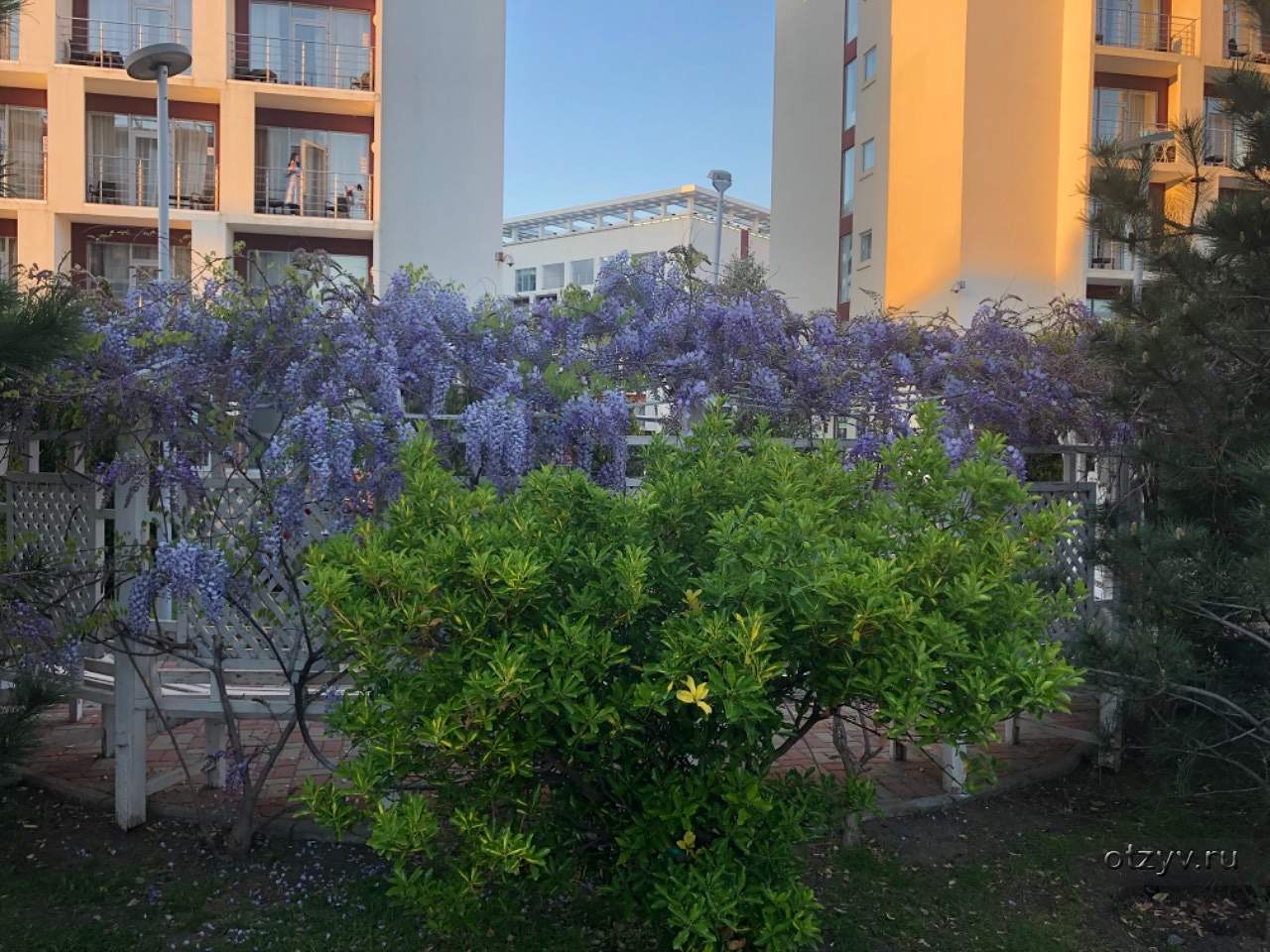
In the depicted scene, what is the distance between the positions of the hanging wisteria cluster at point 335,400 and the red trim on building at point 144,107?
1771 centimetres

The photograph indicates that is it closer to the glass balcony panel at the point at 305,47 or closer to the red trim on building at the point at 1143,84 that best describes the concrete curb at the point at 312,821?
the glass balcony panel at the point at 305,47

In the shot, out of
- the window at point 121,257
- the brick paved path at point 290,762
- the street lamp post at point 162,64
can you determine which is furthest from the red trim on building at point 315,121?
the brick paved path at point 290,762

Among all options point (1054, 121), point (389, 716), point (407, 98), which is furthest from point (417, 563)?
point (1054, 121)

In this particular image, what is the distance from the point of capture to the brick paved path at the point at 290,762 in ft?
16.4

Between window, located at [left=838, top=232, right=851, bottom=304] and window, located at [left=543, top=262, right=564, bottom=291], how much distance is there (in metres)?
23.4

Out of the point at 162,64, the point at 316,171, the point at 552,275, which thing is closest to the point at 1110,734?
the point at 162,64

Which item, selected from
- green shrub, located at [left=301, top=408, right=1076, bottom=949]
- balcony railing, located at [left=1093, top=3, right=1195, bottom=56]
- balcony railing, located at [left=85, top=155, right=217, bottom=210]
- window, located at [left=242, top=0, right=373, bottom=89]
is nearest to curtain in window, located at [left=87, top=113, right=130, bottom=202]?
balcony railing, located at [left=85, top=155, right=217, bottom=210]

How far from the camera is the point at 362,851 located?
443 centimetres

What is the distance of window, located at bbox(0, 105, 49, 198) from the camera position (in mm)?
20047

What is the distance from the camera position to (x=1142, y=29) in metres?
22.7

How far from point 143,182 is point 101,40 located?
2699 millimetres

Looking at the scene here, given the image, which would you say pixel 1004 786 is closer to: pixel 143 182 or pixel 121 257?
pixel 143 182

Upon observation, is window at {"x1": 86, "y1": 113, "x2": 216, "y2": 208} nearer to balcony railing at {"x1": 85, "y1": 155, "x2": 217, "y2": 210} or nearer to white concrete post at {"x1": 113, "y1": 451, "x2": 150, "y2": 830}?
balcony railing at {"x1": 85, "y1": 155, "x2": 217, "y2": 210}

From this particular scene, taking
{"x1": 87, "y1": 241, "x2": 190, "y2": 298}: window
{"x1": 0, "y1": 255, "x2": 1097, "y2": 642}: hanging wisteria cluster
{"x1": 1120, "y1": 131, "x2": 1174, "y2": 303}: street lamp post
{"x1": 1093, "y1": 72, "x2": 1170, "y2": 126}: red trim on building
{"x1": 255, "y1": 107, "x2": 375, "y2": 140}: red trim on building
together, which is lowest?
{"x1": 0, "y1": 255, "x2": 1097, "y2": 642}: hanging wisteria cluster
